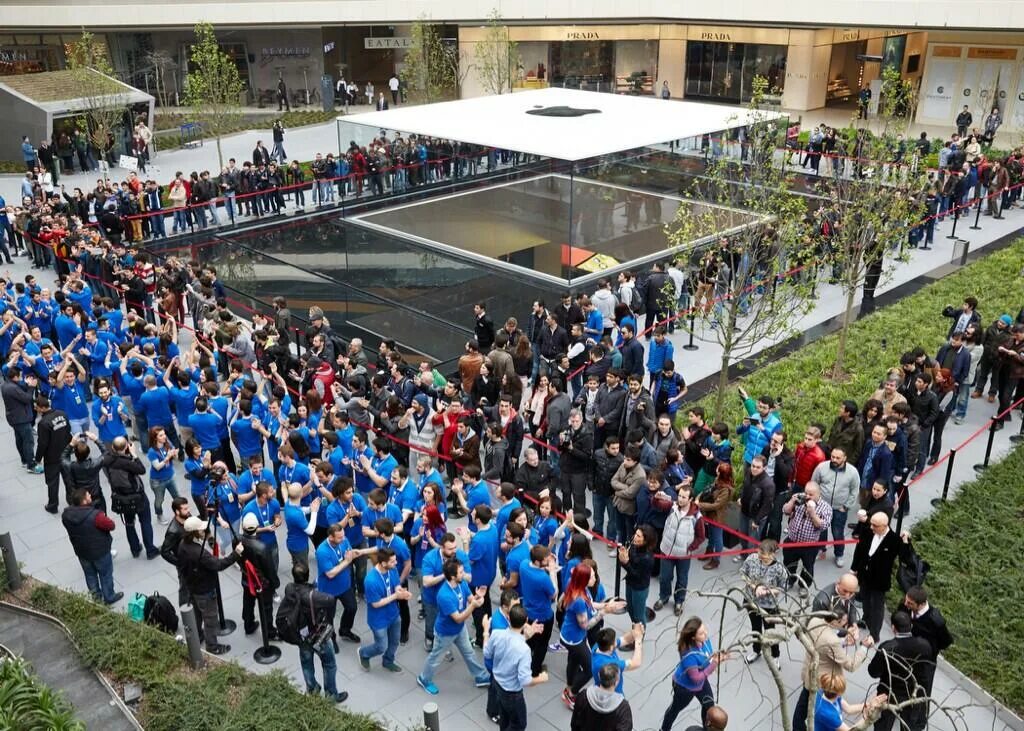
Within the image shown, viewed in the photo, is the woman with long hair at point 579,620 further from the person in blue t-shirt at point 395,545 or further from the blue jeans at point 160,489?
the blue jeans at point 160,489

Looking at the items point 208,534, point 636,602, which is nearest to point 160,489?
point 208,534

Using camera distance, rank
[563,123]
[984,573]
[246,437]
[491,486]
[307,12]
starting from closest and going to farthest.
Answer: [984,573] < [246,437] < [491,486] < [563,123] < [307,12]

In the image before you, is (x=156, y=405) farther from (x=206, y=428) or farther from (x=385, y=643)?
(x=385, y=643)

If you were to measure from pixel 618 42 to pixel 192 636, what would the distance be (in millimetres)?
40808

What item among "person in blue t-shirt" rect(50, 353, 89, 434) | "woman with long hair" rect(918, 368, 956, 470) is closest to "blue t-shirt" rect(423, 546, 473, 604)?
"person in blue t-shirt" rect(50, 353, 89, 434)

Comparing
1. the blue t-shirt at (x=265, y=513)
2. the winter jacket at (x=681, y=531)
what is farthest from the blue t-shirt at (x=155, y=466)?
the winter jacket at (x=681, y=531)

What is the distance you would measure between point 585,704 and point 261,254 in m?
18.4

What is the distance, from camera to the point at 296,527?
948cm

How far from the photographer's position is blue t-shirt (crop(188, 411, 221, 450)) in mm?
11430

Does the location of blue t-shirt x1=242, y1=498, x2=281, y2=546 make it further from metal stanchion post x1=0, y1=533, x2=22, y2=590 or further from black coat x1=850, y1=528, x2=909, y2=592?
black coat x1=850, y1=528, x2=909, y2=592

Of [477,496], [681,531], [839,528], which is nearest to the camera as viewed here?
[681,531]

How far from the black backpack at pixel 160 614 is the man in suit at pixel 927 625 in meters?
6.90

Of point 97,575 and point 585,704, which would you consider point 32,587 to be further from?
point 585,704

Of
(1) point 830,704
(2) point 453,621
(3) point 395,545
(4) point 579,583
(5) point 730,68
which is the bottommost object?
(2) point 453,621
